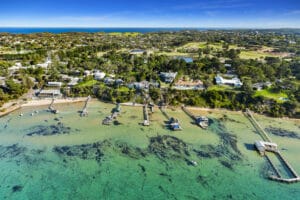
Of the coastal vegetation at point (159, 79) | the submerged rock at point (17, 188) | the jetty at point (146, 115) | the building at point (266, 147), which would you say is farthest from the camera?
the coastal vegetation at point (159, 79)

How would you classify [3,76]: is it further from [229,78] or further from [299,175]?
[299,175]

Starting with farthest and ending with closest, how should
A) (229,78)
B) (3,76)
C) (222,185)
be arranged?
(229,78) < (3,76) < (222,185)

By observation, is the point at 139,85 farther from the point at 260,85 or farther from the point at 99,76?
the point at 260,85

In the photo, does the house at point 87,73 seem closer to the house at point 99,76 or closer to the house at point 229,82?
the house at point 99,76

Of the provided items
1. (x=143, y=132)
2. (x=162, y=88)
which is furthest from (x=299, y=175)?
(x=162, y=88)

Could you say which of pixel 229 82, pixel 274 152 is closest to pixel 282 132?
pixel 274 152

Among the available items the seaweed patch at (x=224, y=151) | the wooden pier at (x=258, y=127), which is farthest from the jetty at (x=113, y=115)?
the wooden pier at (x=258, y=127)
